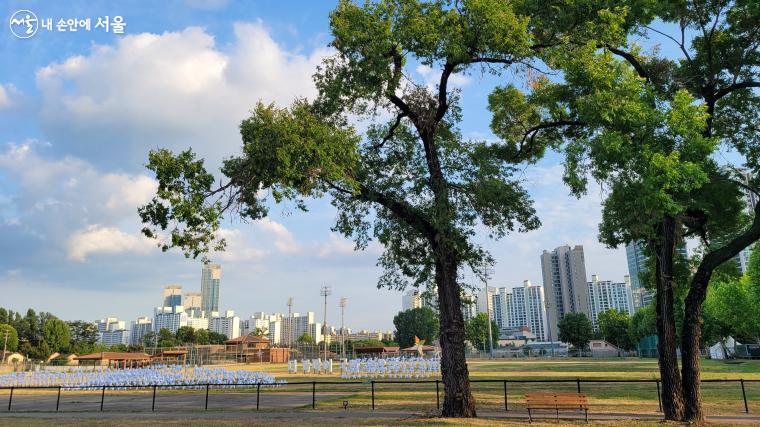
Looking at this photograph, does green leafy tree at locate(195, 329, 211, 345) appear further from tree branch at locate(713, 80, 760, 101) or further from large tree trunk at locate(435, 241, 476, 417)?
tree branch at locate(713, 80, 760, 101)

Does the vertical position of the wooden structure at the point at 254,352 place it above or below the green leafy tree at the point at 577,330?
below

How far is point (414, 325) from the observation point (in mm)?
132750

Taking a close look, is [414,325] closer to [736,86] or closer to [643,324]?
[643,324]

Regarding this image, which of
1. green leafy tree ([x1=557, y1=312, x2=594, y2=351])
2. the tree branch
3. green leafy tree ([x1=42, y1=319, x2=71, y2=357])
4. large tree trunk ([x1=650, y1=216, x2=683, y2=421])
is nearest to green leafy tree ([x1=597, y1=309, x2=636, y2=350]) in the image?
green leafy tree ([x1=557, y1=312, x2=594, y2=351])

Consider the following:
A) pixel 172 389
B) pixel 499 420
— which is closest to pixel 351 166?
pixel 499 420

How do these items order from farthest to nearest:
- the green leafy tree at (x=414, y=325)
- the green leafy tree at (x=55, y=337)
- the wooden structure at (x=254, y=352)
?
1. the green leafy tree at (x=414, y=325)
2. the green leafy tree at (x=55, y=337)
3. the wooden structure at (x=254, y=352)

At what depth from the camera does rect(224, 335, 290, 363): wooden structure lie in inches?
3300

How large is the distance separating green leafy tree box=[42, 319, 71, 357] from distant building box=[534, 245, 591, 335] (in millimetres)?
115661

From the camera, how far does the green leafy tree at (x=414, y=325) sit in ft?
433

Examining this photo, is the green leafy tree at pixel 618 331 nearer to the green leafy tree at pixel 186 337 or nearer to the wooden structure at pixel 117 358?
the wooden structure at pixel 117 358

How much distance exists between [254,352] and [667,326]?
79.8m

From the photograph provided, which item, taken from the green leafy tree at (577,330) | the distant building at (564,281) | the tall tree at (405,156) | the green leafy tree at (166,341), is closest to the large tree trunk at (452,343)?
the tall tree at (405,156)

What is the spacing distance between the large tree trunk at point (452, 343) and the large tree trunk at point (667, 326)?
5503 mm

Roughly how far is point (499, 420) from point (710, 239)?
1045 cm
